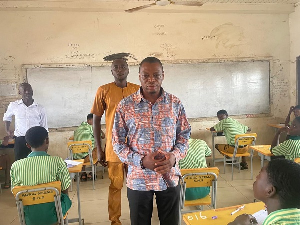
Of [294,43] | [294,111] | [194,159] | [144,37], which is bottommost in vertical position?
[194,159]

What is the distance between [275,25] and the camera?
5957mm

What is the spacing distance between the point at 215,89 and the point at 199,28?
1371 millimetres

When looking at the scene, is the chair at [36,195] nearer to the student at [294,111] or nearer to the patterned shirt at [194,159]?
the patterned shirt at [194,159]

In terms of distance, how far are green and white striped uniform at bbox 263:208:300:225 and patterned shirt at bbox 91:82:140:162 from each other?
1.48 metres

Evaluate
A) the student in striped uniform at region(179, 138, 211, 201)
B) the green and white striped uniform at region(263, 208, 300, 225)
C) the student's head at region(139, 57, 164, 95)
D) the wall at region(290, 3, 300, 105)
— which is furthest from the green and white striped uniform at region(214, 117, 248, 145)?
the green and white striped uniform at region(263, 208, 300, 225)

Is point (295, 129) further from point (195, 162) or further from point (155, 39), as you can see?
point (155, 39)

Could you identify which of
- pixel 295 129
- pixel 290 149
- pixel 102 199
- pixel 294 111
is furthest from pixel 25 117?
pixel 294 111

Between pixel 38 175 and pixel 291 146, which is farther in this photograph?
pixel 291 146

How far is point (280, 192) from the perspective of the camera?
1.20m

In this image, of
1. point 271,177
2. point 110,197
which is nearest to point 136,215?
point 271,177

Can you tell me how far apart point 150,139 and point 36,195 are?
3.68ft

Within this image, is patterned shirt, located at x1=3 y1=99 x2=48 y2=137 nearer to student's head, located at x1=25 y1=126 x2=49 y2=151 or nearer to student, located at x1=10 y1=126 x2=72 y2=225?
student's head, located at x1=25 y1=126 x2=49 y2=151

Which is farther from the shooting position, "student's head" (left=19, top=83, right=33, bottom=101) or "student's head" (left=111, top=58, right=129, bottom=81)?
"student's head" (left=19, top=83, right=33, bottom=101)

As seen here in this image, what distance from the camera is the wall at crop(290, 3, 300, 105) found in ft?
18.8
